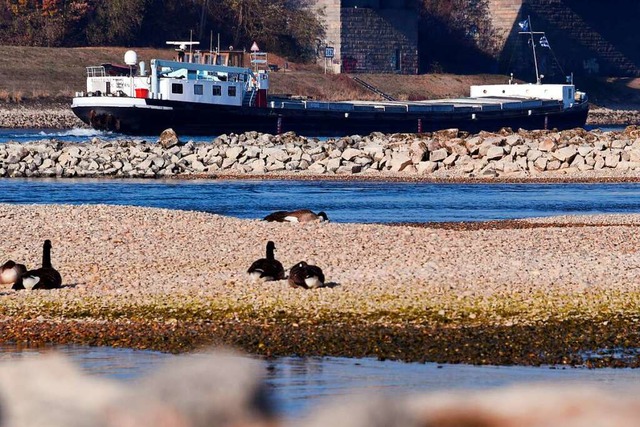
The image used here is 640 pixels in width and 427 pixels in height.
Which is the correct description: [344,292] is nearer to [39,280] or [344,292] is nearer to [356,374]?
[39,280]

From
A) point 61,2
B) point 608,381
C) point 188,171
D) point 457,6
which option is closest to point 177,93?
point 188,171

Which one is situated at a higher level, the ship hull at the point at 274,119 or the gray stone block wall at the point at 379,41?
the gray stone block wall at the point at 379,41

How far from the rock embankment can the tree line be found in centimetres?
4106

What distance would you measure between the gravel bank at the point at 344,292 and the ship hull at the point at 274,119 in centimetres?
4523

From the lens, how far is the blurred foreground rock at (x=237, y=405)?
225cm

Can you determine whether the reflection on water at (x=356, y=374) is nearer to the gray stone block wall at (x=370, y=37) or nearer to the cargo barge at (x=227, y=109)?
the cargo barge at (x=227, y=109)

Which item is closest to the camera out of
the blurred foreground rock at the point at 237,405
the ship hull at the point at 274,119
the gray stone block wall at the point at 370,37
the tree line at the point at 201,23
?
the blurred foreground rock at the point at 237,405

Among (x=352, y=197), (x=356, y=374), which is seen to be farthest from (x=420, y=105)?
(x=356, y=374)

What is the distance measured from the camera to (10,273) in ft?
47.8

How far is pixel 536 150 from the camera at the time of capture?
152 ft

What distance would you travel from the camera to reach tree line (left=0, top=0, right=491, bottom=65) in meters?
93.1

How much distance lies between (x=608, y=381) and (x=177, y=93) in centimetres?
5969

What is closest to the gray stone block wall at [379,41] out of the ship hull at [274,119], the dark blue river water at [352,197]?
the ship hull at [274,119]

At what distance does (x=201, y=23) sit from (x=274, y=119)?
3098cm
